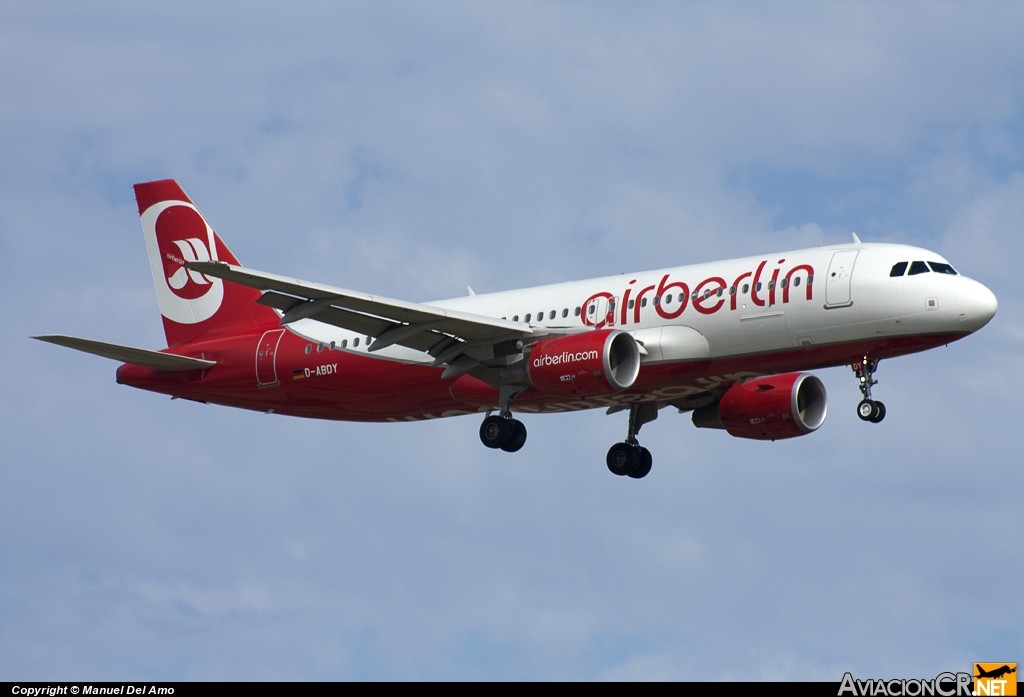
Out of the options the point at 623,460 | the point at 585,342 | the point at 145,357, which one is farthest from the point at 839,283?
the point at 145,357

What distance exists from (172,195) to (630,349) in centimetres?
1930

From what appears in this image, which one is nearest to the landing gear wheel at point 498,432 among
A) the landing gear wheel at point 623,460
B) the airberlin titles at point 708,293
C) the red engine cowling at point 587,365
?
the red engine cowling at point 587,365

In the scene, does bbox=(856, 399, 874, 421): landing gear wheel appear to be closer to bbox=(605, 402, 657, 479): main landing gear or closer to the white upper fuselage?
the white upper fuselage

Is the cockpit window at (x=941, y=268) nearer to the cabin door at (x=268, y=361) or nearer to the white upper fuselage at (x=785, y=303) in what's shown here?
the white upper fuselage at (x=785, y=303)

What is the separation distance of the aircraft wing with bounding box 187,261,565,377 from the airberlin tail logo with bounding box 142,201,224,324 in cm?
902

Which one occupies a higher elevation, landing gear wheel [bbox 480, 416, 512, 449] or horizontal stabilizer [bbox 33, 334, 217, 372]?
horizontal stabilizer [bbox 33, 334, 217, 372]

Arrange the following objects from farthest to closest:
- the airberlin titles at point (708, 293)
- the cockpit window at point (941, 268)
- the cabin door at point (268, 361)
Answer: the cabin door at point (268, 361), the airberlin titles at point (708, 293), the cockpit window at point (941, 268)

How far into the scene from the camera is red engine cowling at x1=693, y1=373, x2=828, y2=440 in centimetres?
4778

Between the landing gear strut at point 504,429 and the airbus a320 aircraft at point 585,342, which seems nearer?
the airbus a320 aircraft at point 585,342

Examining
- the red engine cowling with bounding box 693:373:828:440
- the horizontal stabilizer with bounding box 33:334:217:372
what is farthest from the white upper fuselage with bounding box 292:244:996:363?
the horizontal stabilizer with bounding box 33:334:217:372

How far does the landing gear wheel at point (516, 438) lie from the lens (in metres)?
46.2

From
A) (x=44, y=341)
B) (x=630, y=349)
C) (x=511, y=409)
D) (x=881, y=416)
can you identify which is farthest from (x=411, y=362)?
(x=881, y=416)

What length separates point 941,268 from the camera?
140 feet

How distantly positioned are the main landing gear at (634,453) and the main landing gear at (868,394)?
836cm
